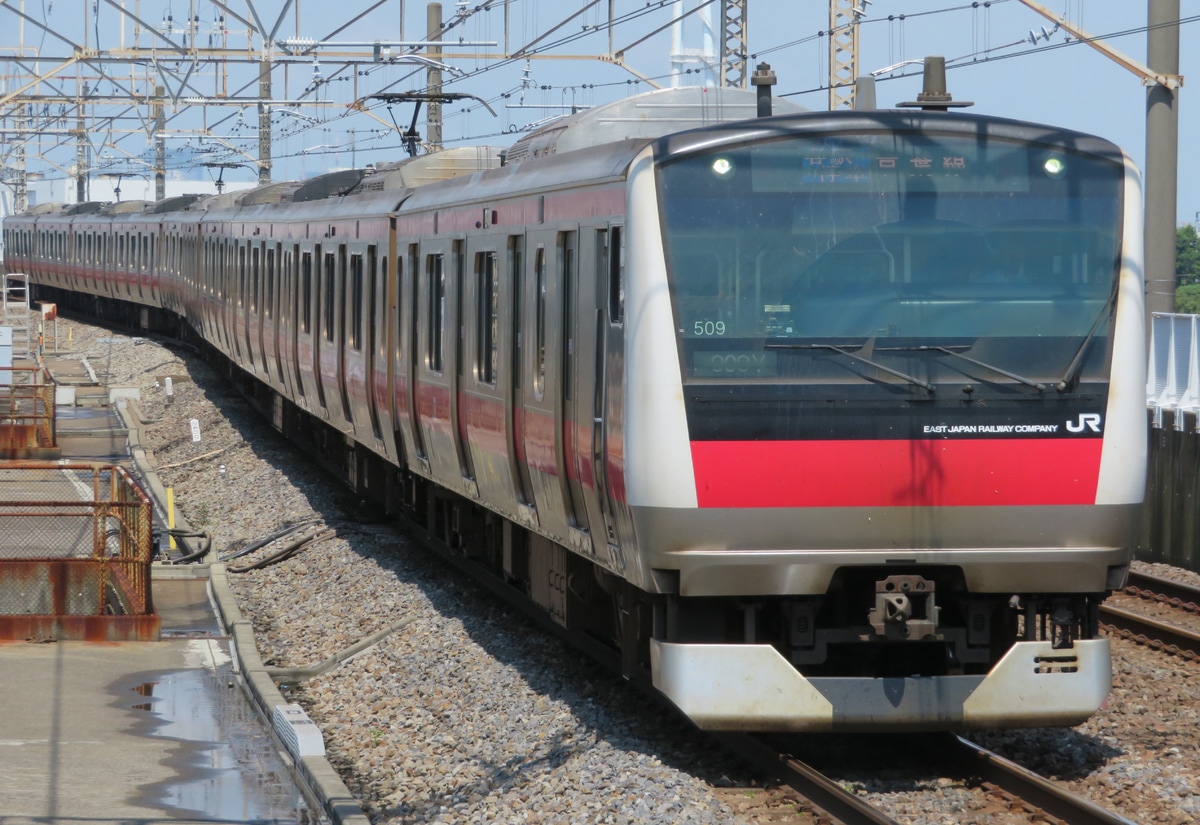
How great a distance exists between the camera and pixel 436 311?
11961 millimetres

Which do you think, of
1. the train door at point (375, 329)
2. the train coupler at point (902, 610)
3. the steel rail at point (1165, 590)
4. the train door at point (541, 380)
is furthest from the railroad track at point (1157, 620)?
the train door at point (375, 329)

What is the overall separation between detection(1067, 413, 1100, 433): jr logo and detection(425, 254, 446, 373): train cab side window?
16.9 feet

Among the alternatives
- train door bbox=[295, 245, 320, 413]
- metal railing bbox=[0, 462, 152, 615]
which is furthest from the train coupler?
train door bbox=[295, 245, 320, 413]

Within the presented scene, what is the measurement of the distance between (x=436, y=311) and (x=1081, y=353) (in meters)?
5.45

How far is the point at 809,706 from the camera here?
24.4ft

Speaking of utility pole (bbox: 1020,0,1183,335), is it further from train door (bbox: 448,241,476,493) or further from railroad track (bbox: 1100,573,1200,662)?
train door (bbox: 448,241,476,493)

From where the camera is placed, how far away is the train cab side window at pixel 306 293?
59.6ft

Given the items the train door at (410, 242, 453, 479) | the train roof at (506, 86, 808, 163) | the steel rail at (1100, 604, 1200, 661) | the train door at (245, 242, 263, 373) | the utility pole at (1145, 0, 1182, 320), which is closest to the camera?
the train roof at (506, 86, 808, 163)

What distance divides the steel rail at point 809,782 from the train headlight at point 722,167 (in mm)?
2533

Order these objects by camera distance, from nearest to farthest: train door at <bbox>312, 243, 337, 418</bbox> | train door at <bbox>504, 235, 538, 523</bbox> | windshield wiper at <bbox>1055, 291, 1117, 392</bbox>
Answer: windshield wiper at <bbox>1055, 291, 1117, 392</bbox> → train door at <bbox>504, 235, 538, 523</bbox> → train door at <bbox>312, 243, 337, 418</bbox>

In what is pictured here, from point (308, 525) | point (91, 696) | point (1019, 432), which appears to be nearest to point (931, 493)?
point (1019, 432)

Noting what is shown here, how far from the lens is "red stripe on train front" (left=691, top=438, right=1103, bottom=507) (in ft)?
24.2

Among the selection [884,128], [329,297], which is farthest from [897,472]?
[329,297]

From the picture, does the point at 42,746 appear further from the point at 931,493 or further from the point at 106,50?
the point at 106,50
